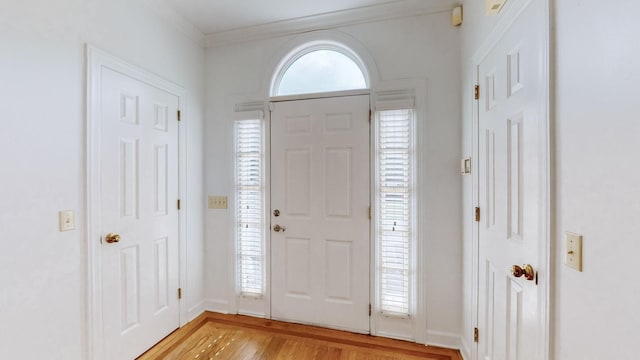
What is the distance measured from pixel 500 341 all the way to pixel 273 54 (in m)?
2.65

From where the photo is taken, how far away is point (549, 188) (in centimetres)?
101

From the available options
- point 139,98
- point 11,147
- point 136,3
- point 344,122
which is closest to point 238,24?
point 136,3

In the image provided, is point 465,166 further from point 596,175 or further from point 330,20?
point 330,20

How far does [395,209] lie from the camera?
2.28 m

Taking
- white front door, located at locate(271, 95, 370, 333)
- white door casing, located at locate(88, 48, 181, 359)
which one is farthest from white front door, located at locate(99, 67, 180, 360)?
white front door, located at locate(271, 95, 370, 333)

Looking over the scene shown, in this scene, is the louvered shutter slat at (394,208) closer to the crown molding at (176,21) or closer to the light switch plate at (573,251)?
the light switch plate at (573,251)

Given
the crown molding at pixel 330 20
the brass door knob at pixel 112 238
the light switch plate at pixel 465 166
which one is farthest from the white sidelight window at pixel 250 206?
the light switch plate at pixel 465 166

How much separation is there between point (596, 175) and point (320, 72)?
2.11 metres

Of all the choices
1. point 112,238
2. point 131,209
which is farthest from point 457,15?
point 112,238

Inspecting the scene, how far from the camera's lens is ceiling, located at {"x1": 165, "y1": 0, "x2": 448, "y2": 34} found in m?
2.20

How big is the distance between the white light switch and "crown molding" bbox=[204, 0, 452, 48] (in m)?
1.90

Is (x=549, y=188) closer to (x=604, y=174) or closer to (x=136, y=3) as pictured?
(x=604, y=174)

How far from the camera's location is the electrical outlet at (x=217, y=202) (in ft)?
8.84

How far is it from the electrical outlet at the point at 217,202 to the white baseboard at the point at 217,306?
92cm
